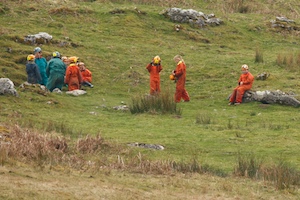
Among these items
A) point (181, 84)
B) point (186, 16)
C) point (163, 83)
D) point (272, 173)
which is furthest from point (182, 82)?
point (272, 173)

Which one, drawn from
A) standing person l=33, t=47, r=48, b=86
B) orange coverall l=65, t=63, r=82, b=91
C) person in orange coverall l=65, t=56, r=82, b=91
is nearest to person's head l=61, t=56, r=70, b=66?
standing person l=33, t=47, r=48, b=86

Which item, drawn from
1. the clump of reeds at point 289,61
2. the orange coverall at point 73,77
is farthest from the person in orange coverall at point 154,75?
the clump of reeds at point 289,61

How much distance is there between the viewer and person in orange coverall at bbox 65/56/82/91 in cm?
2633

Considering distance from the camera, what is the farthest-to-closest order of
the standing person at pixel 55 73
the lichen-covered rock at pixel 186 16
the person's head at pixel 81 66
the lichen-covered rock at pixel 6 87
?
the lichen-covered rock at pixel 186 16
the person's head at pixel 81 66
the standing person at pixel 55 73
the lichen-covered rock at pixel 6 87

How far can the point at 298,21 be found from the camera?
40125mm

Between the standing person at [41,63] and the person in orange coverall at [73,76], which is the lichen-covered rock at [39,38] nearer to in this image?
the standing person at [41,63]

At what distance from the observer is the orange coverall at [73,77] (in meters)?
26.3

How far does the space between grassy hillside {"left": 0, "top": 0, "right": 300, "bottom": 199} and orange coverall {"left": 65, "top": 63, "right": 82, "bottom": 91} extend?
0.77m

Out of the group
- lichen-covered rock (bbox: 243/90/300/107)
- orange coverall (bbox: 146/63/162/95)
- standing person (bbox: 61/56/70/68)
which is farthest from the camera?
standing person (bbox: 61/56/70/68)

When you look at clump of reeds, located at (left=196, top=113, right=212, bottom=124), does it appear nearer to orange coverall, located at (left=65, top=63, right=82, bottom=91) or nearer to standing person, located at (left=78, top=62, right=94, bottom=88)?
orange coverall, located at (left=65, top=63, right=82, bottom=91)

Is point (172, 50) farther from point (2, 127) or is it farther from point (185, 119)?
point (2, 127)

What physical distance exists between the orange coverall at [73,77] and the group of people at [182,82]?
2.43 meters

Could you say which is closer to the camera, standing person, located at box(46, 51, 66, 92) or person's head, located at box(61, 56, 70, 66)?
standing person, located at box(46, 51, 66, 92)

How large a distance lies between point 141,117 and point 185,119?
121cm
